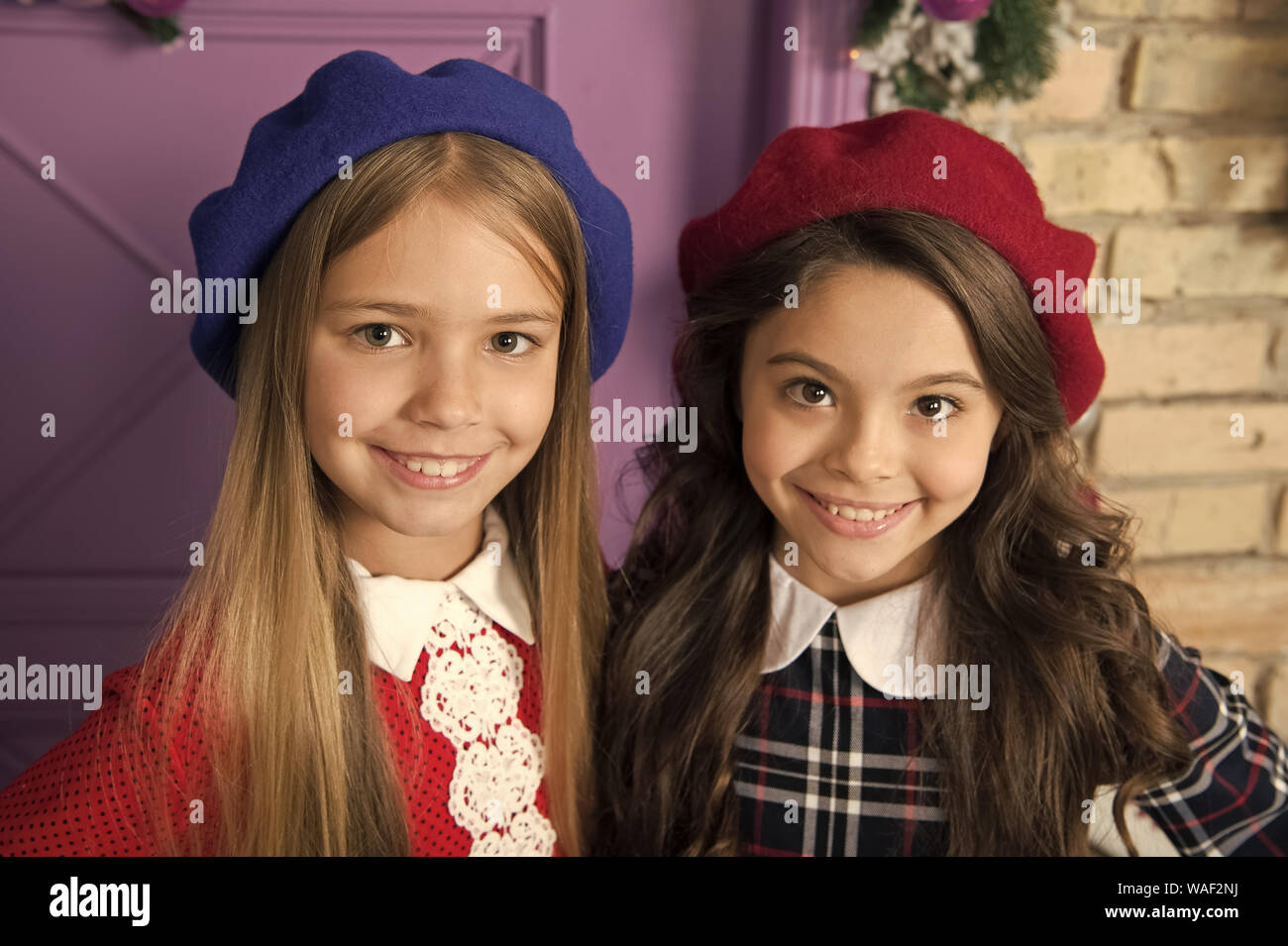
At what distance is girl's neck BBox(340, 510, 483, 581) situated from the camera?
1.12 m

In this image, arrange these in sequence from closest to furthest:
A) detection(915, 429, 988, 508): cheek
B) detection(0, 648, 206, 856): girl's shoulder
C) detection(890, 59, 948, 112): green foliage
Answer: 1. detection(0, 648, 206, 856): girl's shoulder
2. detection(915, 429, 988, 508): cheek
3. detection(890, 59, 948, 112): green foliage

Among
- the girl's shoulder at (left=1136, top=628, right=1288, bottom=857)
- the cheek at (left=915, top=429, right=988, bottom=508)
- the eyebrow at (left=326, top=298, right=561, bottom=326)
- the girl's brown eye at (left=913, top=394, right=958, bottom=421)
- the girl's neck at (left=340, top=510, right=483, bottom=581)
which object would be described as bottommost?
the girl's shoulder at (left=1136, top=628, right=1288, bottom=857)

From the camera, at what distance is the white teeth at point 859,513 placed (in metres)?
1.10

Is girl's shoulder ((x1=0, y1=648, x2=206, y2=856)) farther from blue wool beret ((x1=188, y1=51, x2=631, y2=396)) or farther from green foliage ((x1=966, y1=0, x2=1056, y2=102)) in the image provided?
green foliage ((x1=966, y1=0, x2=1056, y2=102))

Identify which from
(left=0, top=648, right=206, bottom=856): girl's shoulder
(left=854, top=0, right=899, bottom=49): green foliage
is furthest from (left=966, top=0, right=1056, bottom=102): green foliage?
(left=0, top=648, right=206, bottom=856): girl's shoulder

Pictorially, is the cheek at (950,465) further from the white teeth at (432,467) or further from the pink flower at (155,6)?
the pink flower at (155,6)

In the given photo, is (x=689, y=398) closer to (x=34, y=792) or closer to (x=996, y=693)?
(x=996, y=693)

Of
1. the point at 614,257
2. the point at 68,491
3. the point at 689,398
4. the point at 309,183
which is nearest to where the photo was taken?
the point at 309,183

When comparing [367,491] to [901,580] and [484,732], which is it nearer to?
[484,732]

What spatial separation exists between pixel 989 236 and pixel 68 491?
122 cm

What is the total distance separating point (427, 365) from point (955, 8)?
756 mm

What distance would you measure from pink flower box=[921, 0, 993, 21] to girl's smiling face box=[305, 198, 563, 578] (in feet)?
1.96
